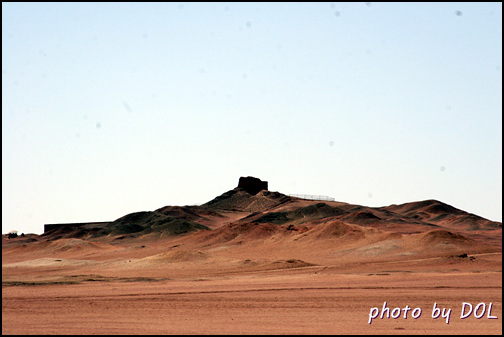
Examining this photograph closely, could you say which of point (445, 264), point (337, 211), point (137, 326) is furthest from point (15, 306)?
point (337, 211)

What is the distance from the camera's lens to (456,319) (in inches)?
710

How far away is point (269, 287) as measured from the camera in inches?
1061

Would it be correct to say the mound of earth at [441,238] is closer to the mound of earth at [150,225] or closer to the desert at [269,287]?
the desert at [269,287]

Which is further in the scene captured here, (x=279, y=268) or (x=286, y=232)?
(x=286, y=232)

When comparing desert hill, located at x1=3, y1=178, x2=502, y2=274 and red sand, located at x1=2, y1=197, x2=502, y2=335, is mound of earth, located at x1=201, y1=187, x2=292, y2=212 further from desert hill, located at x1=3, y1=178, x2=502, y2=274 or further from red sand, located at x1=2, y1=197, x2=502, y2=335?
red sand, located at x1=2, y1=197, x2=502, y2=335

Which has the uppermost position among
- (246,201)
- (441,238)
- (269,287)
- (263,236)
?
(246,201)

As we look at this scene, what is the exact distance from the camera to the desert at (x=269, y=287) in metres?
17.7

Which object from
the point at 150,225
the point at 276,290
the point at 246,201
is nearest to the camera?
the point at 276,290

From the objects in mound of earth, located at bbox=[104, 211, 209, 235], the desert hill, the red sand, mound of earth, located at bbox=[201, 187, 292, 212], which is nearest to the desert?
the red sand

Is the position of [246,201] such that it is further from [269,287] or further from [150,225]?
[269,287]

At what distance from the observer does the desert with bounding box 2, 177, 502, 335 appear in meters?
17.7

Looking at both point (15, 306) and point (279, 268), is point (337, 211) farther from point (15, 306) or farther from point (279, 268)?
point (15, 306)

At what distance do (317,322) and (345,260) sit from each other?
27.5 m

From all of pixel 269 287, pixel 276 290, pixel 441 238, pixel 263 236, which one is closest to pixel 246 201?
pixel 263 236
